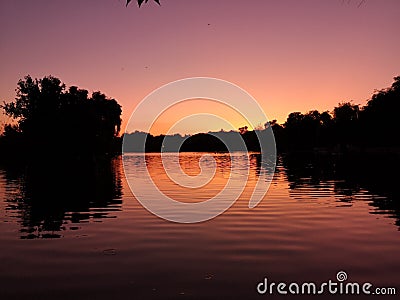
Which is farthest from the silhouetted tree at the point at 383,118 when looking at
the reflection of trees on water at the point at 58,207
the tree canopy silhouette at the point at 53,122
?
the reflection of trees on water at the point at 58,207

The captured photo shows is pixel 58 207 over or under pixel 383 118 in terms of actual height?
under

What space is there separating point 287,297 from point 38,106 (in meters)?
113

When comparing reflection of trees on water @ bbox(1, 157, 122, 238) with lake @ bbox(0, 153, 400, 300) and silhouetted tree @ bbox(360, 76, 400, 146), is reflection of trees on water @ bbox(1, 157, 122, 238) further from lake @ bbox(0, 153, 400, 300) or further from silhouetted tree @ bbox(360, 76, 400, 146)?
silhouetted tree @ bbox(360, 76, 400, 146)

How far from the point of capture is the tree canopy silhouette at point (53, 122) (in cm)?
11062

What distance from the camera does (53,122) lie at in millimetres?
110062

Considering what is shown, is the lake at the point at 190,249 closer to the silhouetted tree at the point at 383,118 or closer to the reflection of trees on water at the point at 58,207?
the reflection of trees on water at the point at 58,207

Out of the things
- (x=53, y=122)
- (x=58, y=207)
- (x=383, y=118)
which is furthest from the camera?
(x=383, y=118)

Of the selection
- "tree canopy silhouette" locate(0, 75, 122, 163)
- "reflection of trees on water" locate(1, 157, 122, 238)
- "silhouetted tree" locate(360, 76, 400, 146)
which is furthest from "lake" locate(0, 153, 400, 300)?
"silhouetted tree" locate(360, 76, 400, 146)

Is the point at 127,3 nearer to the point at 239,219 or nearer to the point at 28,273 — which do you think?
the point at 28,273

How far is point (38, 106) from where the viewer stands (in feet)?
370

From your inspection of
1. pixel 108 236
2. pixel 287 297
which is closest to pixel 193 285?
pixel 287 297

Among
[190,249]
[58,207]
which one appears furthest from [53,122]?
[190,249]

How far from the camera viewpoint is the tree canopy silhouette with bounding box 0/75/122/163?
11062 centimetres

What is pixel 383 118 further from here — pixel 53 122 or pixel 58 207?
pixel 58 207
